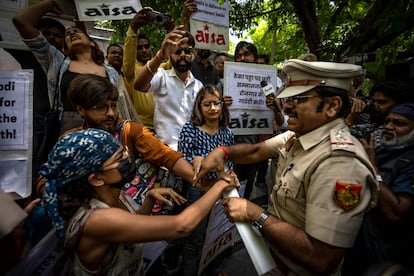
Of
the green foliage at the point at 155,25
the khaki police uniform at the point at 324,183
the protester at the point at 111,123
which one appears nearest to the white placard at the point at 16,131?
the protester at the point at 111,123

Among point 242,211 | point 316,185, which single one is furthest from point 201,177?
point 316,185

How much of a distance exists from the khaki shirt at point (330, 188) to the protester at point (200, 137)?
4.12ft

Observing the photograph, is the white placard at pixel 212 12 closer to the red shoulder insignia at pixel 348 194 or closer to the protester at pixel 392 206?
the protester at pixel 392 206

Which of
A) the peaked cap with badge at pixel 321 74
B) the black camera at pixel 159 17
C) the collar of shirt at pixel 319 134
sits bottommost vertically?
the collar of shirt at pixel 319 134

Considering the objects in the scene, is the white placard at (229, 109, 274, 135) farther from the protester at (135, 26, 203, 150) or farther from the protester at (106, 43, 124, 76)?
the protester at (106, 43, 124, 76)

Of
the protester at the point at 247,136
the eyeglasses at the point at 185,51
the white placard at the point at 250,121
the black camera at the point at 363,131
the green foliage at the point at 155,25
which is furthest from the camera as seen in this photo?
the green foliage at the point at 155,25

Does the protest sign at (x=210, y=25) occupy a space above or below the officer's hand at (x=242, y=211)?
above

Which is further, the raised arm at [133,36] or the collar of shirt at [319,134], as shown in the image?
the raised arm at [133,36]

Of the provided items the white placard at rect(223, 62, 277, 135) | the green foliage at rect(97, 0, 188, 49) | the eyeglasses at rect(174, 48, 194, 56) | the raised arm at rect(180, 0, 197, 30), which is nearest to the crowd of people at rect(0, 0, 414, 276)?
the white placard at rect(223, 62, 277, 135)

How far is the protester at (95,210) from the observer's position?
1.49 m

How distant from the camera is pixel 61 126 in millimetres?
2748

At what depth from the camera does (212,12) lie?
4094 millimetres

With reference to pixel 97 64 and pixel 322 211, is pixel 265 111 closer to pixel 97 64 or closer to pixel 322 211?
pixel 97 64

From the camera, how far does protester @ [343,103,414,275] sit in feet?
6.69
